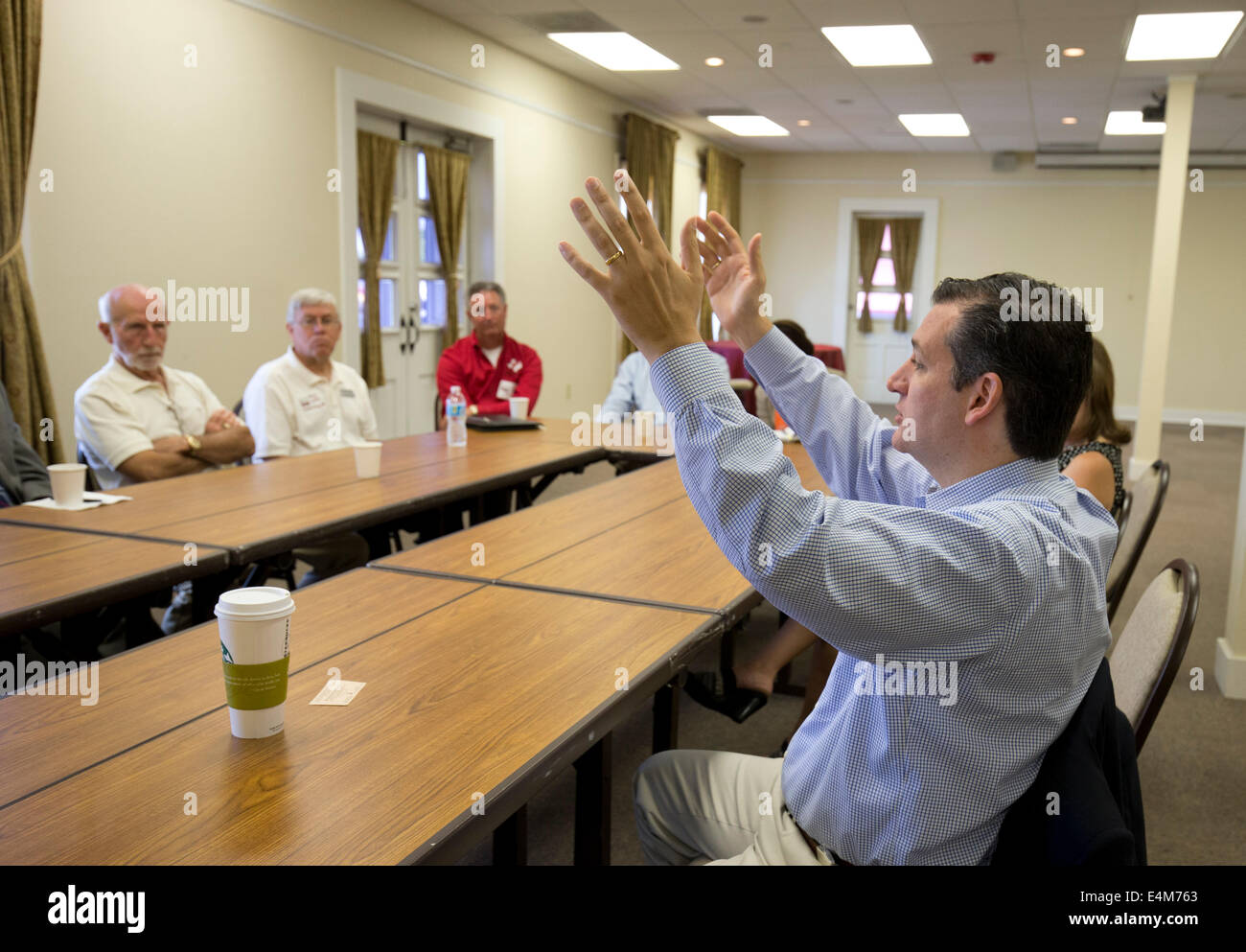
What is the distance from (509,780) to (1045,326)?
800 mm

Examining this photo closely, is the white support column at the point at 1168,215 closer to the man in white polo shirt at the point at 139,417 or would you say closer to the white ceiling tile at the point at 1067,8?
the white ceiling tile at the point at 1067,8

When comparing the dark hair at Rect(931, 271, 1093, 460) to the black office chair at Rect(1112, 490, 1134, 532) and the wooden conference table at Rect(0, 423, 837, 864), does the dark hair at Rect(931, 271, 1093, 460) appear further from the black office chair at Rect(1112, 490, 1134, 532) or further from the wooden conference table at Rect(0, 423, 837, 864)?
the black office chair at Rect(1112, 490, 1134, 532)

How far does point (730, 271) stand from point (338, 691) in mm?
818

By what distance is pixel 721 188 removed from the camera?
11.9 metres

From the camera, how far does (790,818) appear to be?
137cm

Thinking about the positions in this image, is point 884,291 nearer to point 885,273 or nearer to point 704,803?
point 885,273

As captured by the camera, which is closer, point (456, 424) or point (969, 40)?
point (456, 424)

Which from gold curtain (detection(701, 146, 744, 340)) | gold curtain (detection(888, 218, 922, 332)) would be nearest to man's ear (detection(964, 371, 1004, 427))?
gold curtain (detection(701, 146, 744, 340))

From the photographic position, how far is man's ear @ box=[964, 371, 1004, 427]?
114cm

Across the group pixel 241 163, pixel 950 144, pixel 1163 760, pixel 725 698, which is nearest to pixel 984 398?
pixel 725 698

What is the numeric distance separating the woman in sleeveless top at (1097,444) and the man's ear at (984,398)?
57.7 inches

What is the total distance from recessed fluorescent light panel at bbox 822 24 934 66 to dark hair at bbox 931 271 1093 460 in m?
6.03
